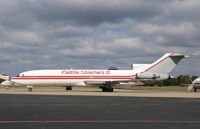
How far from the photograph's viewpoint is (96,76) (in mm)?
59750

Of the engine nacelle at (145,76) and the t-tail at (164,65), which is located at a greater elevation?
the t-tail at (164,65)

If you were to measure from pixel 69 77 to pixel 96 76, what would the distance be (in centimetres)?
439

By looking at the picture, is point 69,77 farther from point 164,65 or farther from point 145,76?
point 164,65

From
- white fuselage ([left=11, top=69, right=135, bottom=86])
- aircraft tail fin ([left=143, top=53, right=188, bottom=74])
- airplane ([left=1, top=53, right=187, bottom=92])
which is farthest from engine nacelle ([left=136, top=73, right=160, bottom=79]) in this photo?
aircraft tail fin ([left=143, top=53, right=188, bottom=74])

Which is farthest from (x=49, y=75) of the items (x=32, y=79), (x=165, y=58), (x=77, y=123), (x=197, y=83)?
(x=77, y=123)

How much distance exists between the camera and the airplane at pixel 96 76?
58.3 m

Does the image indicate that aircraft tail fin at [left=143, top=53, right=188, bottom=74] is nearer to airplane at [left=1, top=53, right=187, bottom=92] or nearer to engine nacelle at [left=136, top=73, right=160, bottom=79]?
airplane at [left=1, top=53, right=187, bottom=92]

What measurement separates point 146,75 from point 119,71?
4.87m

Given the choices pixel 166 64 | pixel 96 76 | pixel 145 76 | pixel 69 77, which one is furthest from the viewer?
pixel 166 64

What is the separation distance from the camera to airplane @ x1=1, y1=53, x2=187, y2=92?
191 feet

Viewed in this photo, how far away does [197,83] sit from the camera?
6362cm

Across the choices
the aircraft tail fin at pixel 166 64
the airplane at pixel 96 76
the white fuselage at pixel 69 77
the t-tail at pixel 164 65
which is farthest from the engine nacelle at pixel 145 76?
the aircraft tail fin at pixel 166 64

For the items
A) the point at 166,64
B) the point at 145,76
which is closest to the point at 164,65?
the point at 166,64

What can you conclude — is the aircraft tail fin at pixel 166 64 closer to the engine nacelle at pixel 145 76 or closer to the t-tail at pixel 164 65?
the t-tail at pixel 164 65
